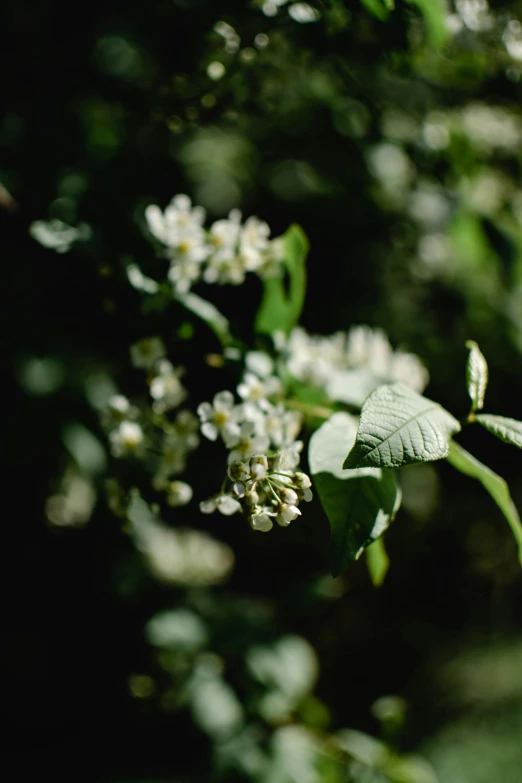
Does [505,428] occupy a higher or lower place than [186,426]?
higher

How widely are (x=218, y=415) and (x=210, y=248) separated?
307mm

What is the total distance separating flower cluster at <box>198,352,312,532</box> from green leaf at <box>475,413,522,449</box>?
203 mm

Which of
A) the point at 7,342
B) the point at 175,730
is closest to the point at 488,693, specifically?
the point at 175,730

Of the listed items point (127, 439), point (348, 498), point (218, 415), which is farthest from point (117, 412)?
point (348, 498)

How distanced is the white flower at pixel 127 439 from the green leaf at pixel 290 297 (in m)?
0.23

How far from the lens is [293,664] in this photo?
1.47 meters

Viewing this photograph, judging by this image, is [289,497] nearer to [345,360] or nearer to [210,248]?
[210,248]

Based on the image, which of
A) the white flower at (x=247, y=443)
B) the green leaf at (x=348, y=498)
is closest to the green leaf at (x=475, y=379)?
the green leaf at (x=348, y=498)

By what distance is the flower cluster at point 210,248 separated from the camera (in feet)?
3.23

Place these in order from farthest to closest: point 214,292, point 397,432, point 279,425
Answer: point 214,292, point 279,425, point 397,432

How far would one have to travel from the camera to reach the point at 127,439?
0.93 meters

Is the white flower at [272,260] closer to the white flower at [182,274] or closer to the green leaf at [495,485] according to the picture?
the white flower at [182,274]

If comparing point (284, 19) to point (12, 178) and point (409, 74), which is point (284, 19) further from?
point (12, 178)

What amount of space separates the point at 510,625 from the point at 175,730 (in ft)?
10.2
